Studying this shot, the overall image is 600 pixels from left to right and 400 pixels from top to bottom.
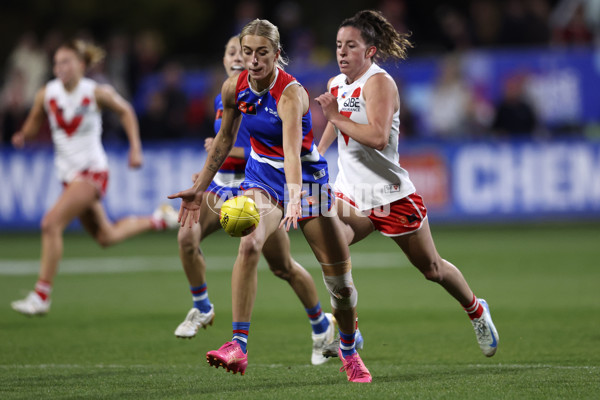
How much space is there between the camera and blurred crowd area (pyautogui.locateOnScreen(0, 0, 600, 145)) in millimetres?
17500

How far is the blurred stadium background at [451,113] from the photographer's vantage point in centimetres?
1689

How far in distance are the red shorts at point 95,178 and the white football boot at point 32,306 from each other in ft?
4.48

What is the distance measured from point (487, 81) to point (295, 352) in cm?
1138

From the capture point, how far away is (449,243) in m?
15.6

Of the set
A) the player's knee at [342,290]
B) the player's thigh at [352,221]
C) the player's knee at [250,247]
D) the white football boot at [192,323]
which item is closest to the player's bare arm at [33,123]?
the white football boot at [192,323]

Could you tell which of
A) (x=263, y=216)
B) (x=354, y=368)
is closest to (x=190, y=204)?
(x=263, y=216)

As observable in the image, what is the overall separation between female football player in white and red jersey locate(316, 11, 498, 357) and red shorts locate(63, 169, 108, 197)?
3.98m

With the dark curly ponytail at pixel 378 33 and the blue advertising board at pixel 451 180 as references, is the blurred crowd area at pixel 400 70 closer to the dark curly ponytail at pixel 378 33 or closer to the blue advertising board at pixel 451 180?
the blue advertising board at pixel 451 180

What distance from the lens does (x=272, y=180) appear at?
6.54m

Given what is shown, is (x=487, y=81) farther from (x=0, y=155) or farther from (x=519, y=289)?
(x=0, y=155)

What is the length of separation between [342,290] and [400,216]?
696 mm

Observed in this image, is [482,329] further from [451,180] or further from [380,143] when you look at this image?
[451,180]

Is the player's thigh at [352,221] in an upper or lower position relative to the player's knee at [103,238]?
upper

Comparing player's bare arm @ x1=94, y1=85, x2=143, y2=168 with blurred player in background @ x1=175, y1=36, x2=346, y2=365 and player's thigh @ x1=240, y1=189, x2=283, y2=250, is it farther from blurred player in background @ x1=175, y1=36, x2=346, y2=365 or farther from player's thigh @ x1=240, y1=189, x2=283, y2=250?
player's thigh @ x1=240, y1=189, x2=283, y2=250
